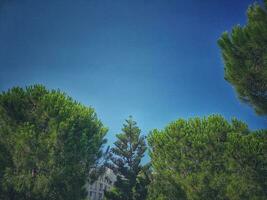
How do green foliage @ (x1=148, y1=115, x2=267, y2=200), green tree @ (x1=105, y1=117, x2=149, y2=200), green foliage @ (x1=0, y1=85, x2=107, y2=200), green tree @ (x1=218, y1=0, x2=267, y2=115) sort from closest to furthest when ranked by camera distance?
green tree @ (x1=218, y1=0, x2=267, y2=115) < green foliage @ (x1=0, y1=85, x2=107, y2=200) < green foliage @ (x1=148, y1=115, x2=267, y2=200) < green tree @ (x1=105, y1=117, x2=149, y2=200)

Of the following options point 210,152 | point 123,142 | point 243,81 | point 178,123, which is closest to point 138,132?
point 123,142

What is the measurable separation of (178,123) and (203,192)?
7710mm

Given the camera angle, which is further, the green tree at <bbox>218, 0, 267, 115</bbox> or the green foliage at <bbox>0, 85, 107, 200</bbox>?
the green foliage at <bbox>0, 85, 107, 200</bbox>

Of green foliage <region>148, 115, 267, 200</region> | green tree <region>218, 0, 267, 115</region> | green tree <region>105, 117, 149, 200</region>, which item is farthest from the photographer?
green tree <region>105, 117, 149, 200</region>

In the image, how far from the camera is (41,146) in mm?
26891

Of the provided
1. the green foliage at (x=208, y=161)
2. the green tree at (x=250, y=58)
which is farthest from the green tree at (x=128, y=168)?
the green tree at (x=250, y=58)

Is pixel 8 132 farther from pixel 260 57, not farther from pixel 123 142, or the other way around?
pixel 260 57

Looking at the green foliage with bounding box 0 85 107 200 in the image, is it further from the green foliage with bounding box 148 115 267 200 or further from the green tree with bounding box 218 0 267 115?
the green tree with bounding box 218 0 267 115

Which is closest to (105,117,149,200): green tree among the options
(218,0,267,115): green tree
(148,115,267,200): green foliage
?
(148,115,267,200): green foliage

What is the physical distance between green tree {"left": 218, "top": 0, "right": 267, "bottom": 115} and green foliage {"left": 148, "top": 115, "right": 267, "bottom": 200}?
10.6 m

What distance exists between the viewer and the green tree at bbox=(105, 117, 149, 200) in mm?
39188

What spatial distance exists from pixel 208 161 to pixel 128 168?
41.3ft

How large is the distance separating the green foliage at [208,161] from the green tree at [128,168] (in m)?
2.98

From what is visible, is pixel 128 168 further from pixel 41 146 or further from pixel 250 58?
pixel 250 58
